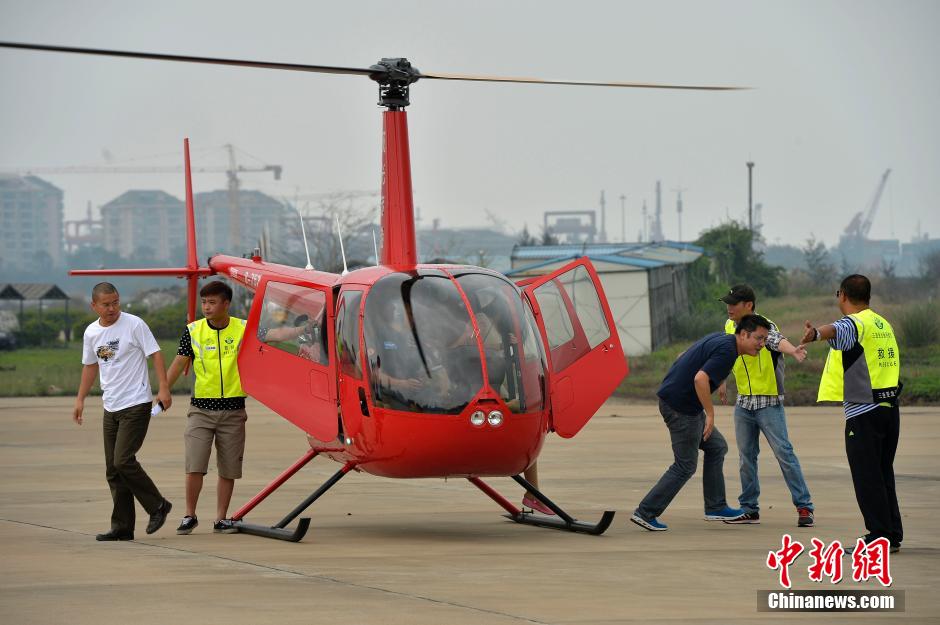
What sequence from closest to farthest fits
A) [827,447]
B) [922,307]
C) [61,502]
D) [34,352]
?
[61,502] < [827,447] < [922,307] < [34,352]

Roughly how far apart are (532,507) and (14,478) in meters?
6.90

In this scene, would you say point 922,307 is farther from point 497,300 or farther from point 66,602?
point 66,602

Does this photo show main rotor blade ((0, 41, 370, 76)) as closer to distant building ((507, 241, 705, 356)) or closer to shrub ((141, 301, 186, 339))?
distant building ((507, 241, 705, 356))

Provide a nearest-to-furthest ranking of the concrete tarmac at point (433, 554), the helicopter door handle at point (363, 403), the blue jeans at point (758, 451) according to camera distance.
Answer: the concrete tarmac at point (433, 554), the helicopter door handle at point (363, 403), the blue jeans at point (758, 451)

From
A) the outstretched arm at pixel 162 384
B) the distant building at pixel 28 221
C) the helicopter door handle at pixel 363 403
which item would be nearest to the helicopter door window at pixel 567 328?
the helicopter door handle at pixel 363 403

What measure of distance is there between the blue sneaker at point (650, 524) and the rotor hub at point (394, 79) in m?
3.98

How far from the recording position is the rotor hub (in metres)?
11.5

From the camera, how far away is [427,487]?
48.4 ft

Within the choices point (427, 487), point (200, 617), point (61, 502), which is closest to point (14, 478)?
point (61, 502)

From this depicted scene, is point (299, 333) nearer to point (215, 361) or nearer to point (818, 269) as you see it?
point (215, 361)

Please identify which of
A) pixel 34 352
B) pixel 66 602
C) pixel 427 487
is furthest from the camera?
pixel 34 352

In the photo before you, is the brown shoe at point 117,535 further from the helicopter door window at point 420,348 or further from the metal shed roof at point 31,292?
the metal shed roof at point 31,292

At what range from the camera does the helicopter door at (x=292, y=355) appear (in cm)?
1100

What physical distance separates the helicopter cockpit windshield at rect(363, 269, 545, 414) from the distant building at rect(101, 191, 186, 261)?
154044 mm
